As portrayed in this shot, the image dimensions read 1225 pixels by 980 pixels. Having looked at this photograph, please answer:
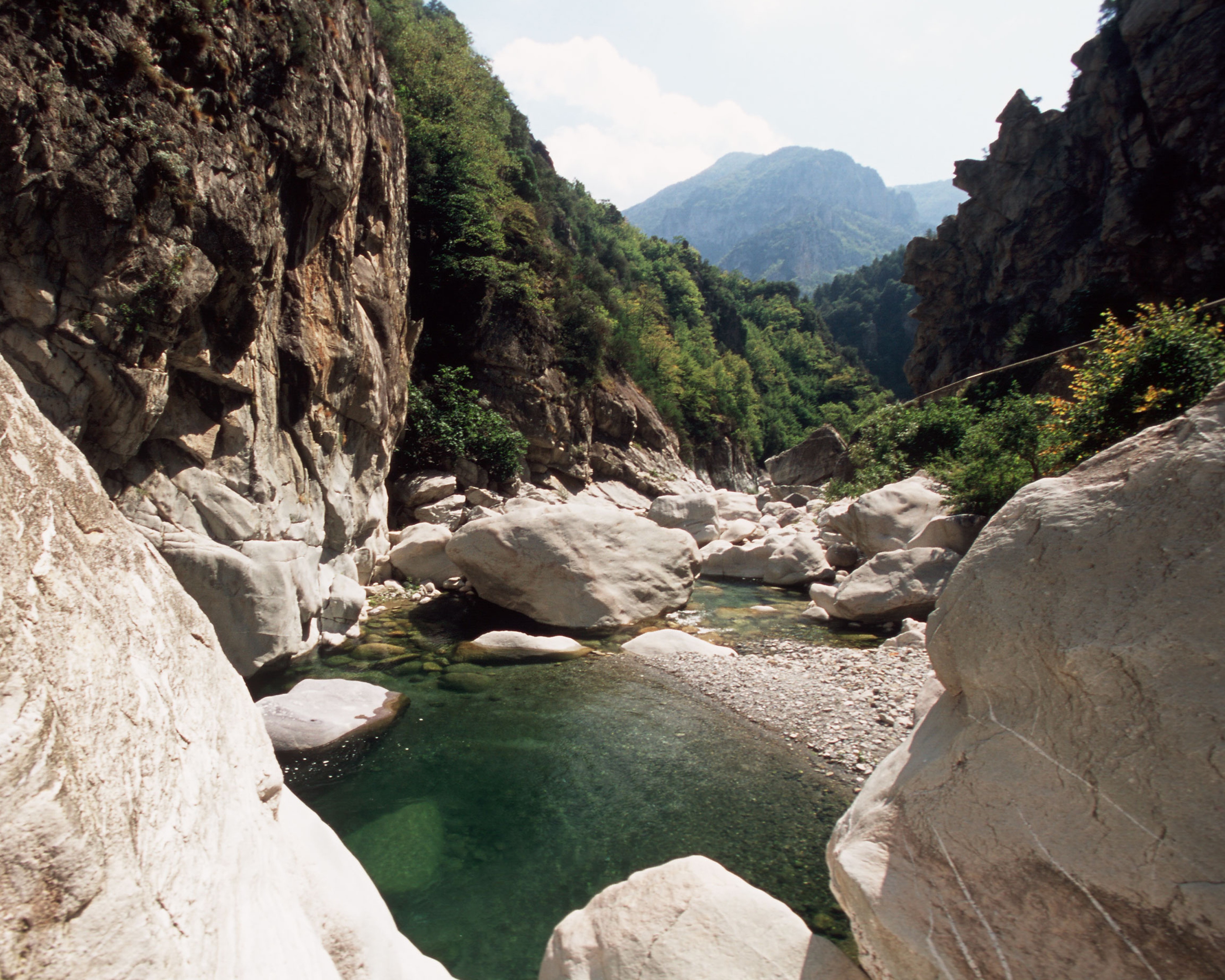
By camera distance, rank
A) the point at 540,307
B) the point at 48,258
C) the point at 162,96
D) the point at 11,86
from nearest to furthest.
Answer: the point at 11,86 → the point at 48,258 → the point at 162,96 → the point at 540,307

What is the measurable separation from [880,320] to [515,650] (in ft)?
330

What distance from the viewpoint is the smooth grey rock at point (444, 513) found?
18109 millimetres

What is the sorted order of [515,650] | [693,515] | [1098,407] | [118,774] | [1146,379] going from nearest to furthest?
Result: [118,774]
[1146,379]
[1098,407]
[515,650]
[693,515]

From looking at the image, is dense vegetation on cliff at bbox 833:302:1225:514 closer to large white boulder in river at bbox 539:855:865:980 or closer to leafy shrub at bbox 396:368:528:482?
large white boulder in river at bbox 539:855:865:980

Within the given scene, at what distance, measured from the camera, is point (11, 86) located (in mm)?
6406

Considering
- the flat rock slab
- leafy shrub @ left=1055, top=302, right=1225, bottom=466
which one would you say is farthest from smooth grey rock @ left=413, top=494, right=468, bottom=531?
leafy shrub @ left=1055, top=302, right=1225, bottom=466

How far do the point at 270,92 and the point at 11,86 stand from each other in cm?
418

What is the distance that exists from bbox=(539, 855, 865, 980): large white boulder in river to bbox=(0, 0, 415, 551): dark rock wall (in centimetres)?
739

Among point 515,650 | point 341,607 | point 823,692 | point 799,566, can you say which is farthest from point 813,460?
point 341,607

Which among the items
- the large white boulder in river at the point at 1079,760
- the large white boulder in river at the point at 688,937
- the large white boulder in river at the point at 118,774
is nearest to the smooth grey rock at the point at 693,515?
the large white boulder in river at the point at 688,937

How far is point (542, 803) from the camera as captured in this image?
599cm

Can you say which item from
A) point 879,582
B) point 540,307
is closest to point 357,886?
point 879,582

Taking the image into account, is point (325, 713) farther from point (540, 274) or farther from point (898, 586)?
point (540, 274)

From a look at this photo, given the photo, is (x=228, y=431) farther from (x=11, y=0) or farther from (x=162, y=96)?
(x=11, y=0)
